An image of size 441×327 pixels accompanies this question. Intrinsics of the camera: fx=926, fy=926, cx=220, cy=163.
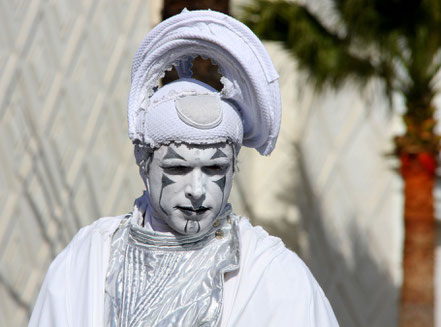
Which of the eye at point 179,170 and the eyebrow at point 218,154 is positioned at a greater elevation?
the eyebrow at point 218,154

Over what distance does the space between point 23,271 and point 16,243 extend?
306mm

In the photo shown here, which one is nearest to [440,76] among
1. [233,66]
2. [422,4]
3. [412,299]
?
[422,4]

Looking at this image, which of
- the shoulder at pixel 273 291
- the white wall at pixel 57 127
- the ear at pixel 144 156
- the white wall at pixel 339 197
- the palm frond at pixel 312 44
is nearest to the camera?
the shoulder at pixel 273 291

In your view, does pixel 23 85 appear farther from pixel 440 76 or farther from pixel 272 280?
pixel 272 280

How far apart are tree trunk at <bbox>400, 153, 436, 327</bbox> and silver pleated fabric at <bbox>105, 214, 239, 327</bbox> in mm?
6071

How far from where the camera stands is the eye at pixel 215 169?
2877mm

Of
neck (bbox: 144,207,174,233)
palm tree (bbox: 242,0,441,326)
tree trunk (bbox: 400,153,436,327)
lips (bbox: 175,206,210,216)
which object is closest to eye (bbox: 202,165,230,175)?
lips (bbox: 175,206,210,216)

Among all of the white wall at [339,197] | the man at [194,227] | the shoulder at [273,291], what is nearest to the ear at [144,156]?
the man at [194,227]

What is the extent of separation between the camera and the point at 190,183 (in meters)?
2.85

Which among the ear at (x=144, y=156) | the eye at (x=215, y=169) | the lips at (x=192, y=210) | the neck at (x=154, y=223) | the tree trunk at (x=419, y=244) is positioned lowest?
the tree trunk at (x=419, y=244)

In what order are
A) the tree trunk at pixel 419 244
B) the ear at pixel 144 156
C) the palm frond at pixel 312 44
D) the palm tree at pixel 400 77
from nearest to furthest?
1. the ear at pixel 144 156
2. the palm tree at pixel 400 77
3. the palm frond at pixel 312 44
4. the tree trunk at pixel 419 244

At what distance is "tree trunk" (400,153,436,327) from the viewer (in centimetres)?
879

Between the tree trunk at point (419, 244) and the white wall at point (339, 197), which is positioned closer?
the tree trunk at point (419, 244)

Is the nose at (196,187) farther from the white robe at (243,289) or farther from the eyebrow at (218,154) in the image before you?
the white robe at (243,289)
